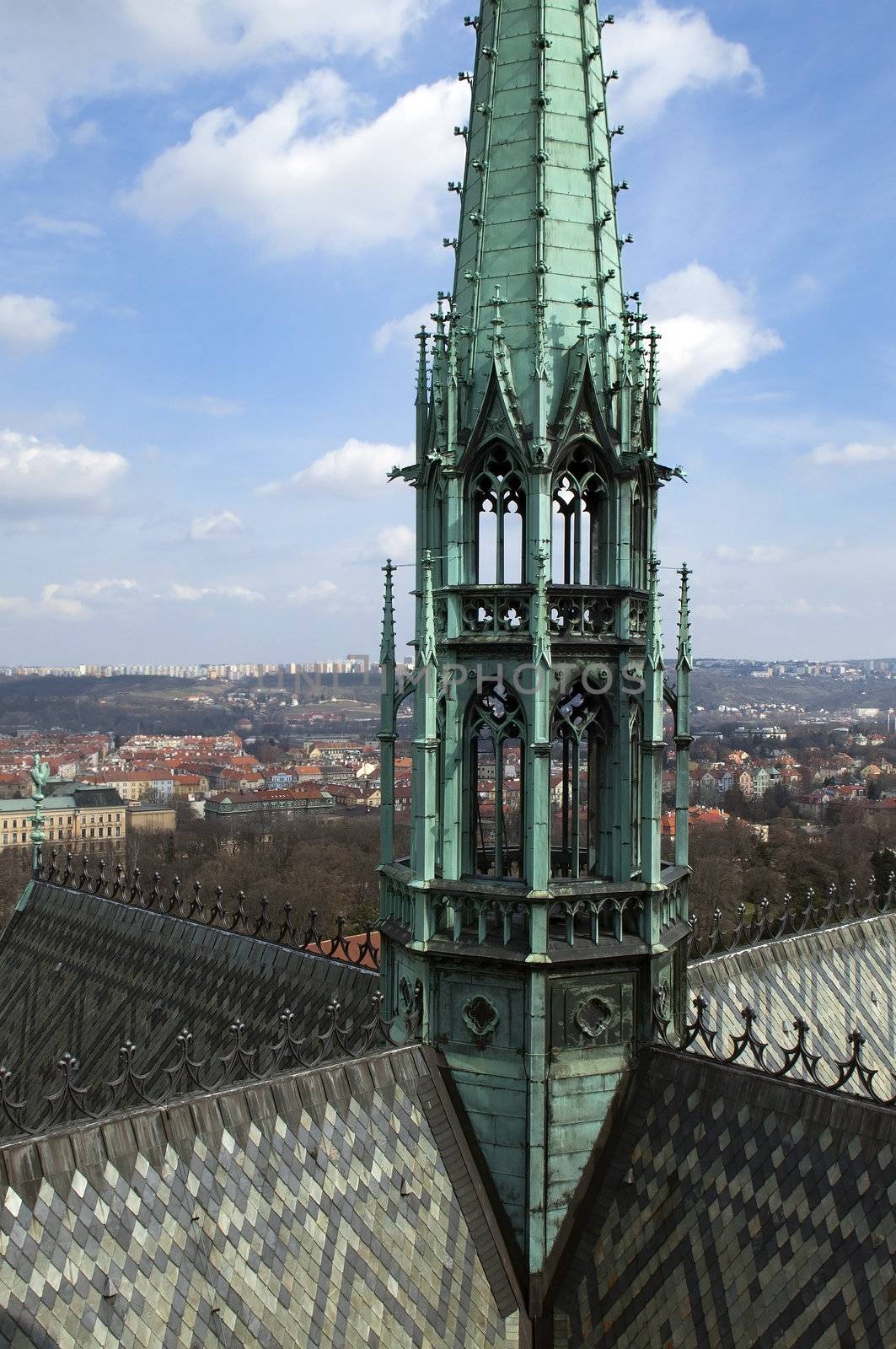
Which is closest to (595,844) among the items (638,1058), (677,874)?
(677,874)

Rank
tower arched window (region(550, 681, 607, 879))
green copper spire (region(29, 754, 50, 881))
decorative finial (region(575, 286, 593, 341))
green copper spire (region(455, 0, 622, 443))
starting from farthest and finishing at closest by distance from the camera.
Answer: green copper spire (region(29, 754, 50, 881)), tower arched window (region(550, 681, 607, 879)), green copper spire (region(455, 0, 622, 443)), decorative finial (region(575, 286, 593, 341))

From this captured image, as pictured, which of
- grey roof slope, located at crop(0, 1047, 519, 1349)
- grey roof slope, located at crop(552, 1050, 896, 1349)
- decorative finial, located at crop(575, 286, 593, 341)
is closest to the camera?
grey roof slope, located at crop(0, 1047, 519, 1349)

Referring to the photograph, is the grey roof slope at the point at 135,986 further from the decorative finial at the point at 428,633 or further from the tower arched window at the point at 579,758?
the decorative finial at the point at 428,633

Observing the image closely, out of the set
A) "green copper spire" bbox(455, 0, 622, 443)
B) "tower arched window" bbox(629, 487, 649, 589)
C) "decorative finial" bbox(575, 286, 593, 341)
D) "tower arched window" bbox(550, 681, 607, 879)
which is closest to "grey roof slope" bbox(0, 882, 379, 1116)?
"tower arched window" bbox(550, 681, 607, 879)

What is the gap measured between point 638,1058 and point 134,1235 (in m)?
6.12

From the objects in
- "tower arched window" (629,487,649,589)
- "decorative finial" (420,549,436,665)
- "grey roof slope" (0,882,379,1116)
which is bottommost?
"grey roof slope" (0,882,379,1116)

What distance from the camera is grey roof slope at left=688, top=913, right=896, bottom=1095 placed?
1972cm

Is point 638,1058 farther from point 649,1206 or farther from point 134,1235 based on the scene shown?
point 134,1235

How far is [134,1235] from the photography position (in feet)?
36.9

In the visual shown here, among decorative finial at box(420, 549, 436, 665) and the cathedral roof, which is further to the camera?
decorative finial at box(420, 549, 436, 665)

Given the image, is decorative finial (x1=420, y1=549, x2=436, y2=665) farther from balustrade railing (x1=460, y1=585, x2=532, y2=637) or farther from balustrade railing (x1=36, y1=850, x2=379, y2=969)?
balustrade railing (x1=36, y1=850, x2=379, y2=969)

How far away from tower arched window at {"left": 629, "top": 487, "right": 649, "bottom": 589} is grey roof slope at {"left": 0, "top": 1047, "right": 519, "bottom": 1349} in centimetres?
662

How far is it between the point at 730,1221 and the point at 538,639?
6611mm

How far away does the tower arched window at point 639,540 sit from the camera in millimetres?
14781
